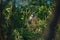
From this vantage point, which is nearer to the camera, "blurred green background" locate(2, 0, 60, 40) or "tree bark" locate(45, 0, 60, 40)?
"tree bark" locate(45, 0, 60, 40)

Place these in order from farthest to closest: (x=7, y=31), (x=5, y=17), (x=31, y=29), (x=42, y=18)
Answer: (x=31, y=29) < (x=42, y=18) < (x=5, y=17) < (x=7, y=31)

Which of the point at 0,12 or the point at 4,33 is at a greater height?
the point at 0,12

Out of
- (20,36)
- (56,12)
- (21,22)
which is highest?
(56,12)

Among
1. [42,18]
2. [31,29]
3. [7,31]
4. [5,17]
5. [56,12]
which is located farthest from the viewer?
[31,29]

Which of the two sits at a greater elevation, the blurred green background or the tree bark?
the tree bark

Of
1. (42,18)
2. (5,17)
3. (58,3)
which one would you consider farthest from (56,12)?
(42,18)

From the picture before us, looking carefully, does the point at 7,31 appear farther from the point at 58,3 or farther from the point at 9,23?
the point at 58,3

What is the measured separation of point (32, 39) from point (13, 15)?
83cm

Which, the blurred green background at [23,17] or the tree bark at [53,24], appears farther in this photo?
the blurred green background at [23,17]

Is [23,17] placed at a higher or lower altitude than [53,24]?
lower

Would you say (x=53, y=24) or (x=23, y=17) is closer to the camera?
(x=53, y=24)

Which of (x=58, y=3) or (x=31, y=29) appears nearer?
(x=58, y=3)

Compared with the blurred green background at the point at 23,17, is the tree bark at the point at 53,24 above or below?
above

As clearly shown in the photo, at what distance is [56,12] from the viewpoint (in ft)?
6.22
